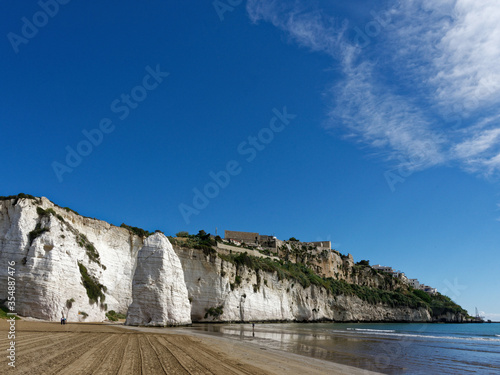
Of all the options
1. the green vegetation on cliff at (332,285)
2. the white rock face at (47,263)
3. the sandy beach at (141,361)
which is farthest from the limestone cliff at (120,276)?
the sandy beach at (141,361)

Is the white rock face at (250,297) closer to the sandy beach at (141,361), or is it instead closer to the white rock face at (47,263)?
the white rock face at (47,263)

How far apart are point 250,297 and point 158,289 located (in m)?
22.8

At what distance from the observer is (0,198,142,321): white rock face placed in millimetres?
25469

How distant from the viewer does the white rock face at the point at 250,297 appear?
4053cm

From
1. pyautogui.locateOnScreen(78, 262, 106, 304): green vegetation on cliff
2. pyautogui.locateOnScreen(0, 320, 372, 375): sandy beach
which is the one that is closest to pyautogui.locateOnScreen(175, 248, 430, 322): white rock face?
pyautogui.locateOnScreen(78, 262, 106, 304): green vegetation on cliff

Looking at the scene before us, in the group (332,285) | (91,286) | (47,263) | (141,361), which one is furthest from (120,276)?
(332,285)

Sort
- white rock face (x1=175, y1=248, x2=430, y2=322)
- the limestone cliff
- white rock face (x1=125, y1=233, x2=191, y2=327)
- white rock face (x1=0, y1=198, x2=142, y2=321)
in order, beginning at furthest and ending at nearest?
white rock face (x1=175, y1=248, x2=430, y2=322) < white rock face (x1=125, y1=233, x2=191, y2=327) < the limestone cliff < white rock face (x1=0, y1=198, x2=142, y2=321)

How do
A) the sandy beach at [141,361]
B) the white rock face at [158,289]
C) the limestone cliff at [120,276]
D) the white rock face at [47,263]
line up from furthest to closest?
the white rock face at [158,289] < the limestone cliff at [120,276] < the white rock face at [47,263] < the sandy beach at [141,361]

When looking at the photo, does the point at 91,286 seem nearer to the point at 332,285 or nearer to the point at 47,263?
the point at 47,263

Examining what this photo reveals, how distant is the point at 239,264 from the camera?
4788cm

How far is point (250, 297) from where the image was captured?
4791 cm

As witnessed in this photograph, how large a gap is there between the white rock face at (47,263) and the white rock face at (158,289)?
527 centimetres

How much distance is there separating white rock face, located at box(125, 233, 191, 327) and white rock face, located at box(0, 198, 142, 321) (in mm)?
5265

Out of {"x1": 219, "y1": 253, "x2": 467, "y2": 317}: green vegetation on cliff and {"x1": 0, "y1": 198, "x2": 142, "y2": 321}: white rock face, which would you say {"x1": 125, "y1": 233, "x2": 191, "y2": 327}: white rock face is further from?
{"x1": 219, "y1": 253, "x2": 467, "y2": 317}: green vegetation on cliff
